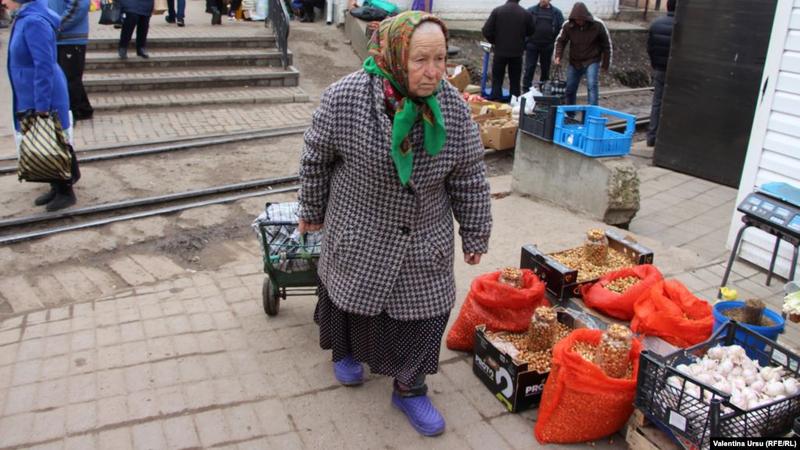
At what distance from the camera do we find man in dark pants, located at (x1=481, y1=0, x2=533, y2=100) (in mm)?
10867

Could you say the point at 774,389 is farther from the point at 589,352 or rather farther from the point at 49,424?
the point at 49,424

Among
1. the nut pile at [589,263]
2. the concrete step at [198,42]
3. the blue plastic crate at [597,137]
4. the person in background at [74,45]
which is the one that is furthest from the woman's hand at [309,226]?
the concrete step at [198,42]

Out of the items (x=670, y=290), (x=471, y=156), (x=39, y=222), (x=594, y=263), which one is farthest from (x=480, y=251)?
(x=39, y=222)

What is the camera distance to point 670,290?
4023 millimetres

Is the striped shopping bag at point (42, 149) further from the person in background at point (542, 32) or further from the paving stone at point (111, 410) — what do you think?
the person in background at point (542, 32)

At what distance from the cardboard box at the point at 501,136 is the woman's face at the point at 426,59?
6.04 metres

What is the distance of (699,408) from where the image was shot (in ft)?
9.78

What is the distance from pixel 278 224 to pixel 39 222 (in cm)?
355

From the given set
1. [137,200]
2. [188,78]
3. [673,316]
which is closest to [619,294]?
[673,316]

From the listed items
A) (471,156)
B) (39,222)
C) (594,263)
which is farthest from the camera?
(39,222)

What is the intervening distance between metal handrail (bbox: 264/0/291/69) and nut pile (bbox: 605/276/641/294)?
894 centimetres

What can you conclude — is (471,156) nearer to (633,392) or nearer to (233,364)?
(633,392)

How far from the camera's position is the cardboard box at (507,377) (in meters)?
3.61

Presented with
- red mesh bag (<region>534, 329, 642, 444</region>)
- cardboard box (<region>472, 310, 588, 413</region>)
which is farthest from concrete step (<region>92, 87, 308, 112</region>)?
red mesh bag (<region>534, 329, 642, 444</region>)
